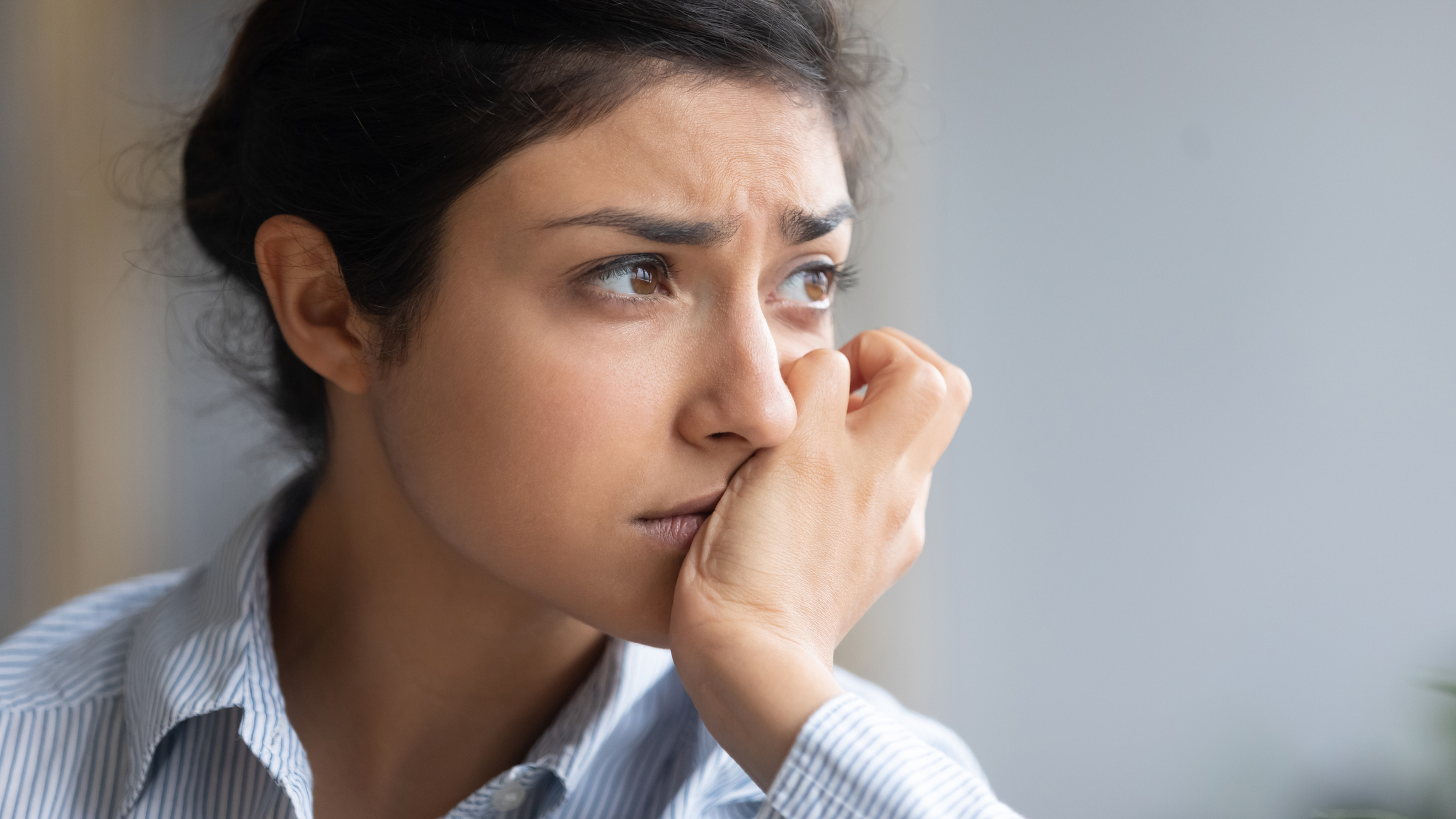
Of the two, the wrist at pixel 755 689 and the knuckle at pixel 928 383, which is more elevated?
the knuckle at pixel 928 383

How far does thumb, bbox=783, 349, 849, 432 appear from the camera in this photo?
993 mm

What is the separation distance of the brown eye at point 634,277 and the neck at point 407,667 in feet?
1.30

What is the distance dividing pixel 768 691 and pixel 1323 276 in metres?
1.22

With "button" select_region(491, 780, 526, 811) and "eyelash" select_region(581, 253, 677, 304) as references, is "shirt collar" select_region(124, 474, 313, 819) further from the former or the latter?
"eyelash" select_region(581, 253, 677, 304)

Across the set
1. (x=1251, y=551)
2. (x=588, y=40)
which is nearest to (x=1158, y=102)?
(x=1251, y=551)

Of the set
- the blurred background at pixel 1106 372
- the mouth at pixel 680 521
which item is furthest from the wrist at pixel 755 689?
the blurred background at pixel 1106 372

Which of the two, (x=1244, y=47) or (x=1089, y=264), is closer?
(x=1244, y=47)

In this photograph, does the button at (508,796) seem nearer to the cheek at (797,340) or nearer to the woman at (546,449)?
the woman at (546,449)

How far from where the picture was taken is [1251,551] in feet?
5.38

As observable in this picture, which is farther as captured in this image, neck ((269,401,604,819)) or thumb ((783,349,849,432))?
neck ((269,401,604,819))

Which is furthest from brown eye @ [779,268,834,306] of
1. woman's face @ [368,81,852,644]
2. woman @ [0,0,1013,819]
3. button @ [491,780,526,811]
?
button @ [491,780,526,811]

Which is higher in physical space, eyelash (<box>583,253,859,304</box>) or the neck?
eyelash (<box>583,253,859,304</box>)

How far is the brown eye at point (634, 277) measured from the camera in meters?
0.93

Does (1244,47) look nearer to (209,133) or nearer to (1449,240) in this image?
(1449,240)
